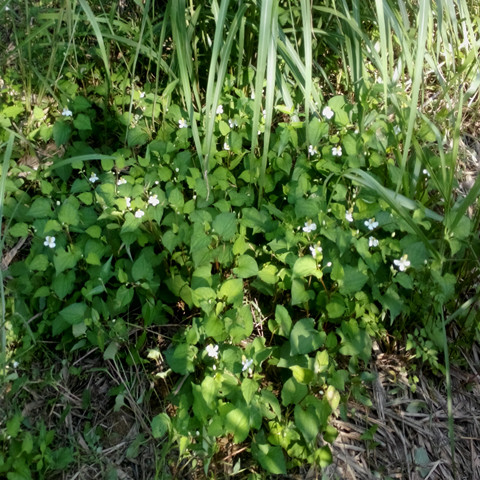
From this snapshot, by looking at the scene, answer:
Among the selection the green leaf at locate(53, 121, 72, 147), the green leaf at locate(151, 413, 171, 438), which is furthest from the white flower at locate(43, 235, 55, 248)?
the green leaf at locate(151, 413, 171, 438)

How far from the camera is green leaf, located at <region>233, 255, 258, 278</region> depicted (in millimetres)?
1652

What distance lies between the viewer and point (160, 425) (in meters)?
1.50

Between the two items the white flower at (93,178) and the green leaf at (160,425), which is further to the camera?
the white flower at (93,178)

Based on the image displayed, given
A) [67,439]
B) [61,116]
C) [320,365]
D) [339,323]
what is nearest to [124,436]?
[67,439]

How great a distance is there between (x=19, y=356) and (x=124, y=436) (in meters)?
0.41

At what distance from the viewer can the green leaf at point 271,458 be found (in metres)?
1.43

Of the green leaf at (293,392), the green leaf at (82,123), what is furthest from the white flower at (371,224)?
the green leaf at (82,123)

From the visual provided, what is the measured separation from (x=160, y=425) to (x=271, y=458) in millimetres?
315

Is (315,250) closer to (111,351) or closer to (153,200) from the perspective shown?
(153,200)

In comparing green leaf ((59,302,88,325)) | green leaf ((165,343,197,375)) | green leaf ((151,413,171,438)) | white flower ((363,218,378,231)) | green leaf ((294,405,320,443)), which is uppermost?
white flower ((363,218,378,231))

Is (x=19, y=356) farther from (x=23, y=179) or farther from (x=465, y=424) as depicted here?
(x=465, y=424)

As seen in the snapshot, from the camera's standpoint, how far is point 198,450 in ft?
4.89

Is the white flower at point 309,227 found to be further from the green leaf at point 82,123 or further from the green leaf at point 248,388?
the green leaf at point 82,123

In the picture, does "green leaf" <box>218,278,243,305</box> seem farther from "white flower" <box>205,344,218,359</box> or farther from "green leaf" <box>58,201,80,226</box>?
"green leaf" <box>58,201,80,226</box>
